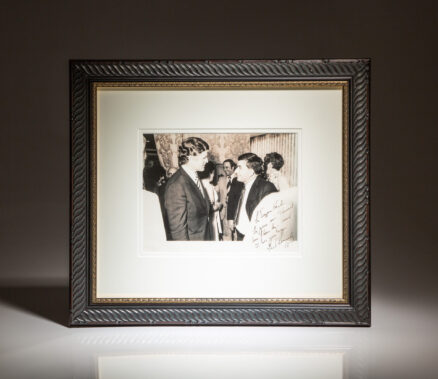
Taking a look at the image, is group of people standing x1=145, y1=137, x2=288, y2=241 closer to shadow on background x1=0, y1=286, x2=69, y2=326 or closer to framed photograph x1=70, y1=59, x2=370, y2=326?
framed photograph x1=70, y1=59, x2=370, y2=326

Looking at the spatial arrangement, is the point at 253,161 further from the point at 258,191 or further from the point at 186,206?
the point at 186,206

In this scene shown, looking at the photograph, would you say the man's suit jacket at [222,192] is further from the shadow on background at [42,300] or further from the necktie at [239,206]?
the shadow on background at [42,300]

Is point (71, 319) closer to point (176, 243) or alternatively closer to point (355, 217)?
point (176, 243)

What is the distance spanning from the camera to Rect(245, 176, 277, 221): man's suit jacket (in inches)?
50.4

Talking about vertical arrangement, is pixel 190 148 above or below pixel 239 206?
above

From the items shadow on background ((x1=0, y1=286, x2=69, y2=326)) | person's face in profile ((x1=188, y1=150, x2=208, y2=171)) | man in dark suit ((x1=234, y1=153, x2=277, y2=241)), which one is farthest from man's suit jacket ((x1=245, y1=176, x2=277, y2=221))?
shadow on background ((x1=0, y1=286, x2=69, y2=326))

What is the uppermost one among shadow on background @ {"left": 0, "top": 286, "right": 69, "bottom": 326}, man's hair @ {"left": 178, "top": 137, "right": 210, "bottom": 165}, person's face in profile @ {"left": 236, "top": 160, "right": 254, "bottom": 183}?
man's hair @ {"left": 178, "top": 137, "right": 210, "bottom": 165}

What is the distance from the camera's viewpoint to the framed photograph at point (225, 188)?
1256 millimetres

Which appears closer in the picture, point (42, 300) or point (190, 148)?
point (190, 148)

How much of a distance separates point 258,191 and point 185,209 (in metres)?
0.15

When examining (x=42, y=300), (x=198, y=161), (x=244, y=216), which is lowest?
(x=42, y=300)

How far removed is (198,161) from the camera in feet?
4.21

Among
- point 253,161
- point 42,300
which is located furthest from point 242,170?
point 42,300

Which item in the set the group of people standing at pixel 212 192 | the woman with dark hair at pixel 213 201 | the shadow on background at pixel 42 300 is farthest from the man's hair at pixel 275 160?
the shadow on background at pixel 42 300
